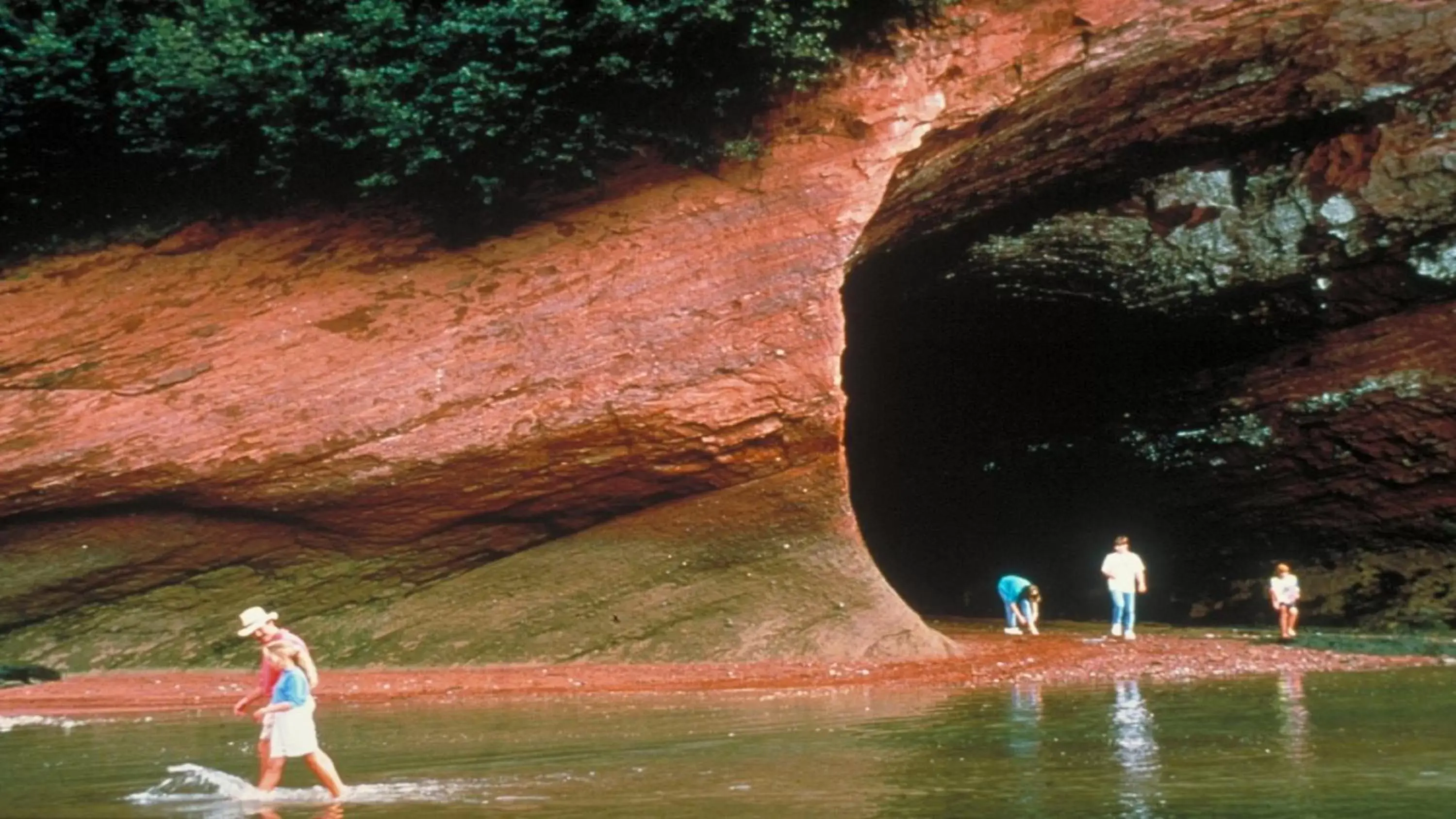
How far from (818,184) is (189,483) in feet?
25.5

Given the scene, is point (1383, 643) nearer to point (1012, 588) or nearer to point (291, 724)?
point (1012, 588)

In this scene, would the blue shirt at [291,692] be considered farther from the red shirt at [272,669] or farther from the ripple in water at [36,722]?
the ripple in water at [36,722]

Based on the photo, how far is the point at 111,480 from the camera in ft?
56.2

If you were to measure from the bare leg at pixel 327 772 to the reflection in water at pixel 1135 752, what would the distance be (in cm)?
480

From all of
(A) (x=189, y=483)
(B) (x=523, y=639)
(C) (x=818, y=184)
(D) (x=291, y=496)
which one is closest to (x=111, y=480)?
(A) (x=189, y=483)

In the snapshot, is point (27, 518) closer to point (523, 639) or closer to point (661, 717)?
point (523, 639)

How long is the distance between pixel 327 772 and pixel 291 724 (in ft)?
1.59

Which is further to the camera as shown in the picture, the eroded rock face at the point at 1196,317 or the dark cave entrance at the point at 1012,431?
the dark cave entrance at the point at 1012,431

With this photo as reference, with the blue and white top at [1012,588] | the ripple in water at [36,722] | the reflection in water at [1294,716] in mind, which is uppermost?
the blue and white top at [1012,588]

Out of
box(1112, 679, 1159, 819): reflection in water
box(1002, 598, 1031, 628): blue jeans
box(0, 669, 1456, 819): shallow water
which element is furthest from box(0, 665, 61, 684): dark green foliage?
box(1002, 598, 1031, 628): blue jeans

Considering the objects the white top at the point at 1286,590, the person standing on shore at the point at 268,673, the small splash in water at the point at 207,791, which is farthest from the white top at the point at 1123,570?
the small splash in water at the point at 207,791

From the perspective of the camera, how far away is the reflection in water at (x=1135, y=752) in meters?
8.48

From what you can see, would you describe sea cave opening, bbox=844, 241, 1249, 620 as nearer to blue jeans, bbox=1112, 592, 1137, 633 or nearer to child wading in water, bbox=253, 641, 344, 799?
blue jeans, bbox=1112, 592, 1137, 633

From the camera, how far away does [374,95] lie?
17484 millimetres
